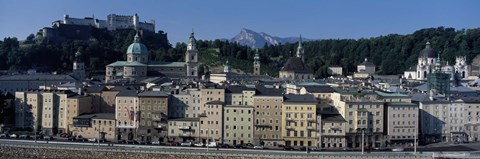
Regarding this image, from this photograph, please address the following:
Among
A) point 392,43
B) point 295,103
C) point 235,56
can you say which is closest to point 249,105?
point 295,103

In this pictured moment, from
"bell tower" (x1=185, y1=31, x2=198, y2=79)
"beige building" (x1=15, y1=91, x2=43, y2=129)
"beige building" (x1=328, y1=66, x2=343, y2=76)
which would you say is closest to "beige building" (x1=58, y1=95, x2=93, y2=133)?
"beige building" (x1=15, y1=91, x2=43, y2=129)

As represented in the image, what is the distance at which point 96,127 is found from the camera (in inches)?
2235

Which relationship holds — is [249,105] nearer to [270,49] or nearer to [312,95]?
[312,95]

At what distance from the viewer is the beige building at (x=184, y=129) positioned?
54000 mm

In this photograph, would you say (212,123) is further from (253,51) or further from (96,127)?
(253,51)

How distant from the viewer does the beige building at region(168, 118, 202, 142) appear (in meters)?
54.0

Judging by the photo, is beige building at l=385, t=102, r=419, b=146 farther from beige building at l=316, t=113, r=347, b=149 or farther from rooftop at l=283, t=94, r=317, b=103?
rooftop at l=283, t=94, r=317, b=103

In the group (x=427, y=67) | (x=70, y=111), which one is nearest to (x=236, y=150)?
(x=70, y=111)

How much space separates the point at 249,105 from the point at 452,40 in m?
72.7

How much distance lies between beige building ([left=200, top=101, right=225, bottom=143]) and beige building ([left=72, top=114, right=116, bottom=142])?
7.42m

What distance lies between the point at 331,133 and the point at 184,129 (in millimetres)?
10698

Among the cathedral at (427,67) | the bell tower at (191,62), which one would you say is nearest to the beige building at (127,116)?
the bell tower at (191,62)

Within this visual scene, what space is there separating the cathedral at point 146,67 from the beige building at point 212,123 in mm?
32945

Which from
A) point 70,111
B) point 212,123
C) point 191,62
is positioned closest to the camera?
point 212,123
